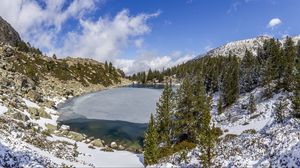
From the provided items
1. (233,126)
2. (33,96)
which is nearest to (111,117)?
(33,96)

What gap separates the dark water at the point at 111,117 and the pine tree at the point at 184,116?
856cm

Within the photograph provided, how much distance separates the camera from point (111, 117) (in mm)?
86438

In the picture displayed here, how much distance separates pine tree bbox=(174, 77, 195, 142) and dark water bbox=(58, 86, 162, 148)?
28.1 ft

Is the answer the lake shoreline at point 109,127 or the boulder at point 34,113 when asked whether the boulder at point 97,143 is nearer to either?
the lake shoreline at point 109,127

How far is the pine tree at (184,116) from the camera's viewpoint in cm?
5981

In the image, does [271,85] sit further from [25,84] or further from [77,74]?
[77,74]

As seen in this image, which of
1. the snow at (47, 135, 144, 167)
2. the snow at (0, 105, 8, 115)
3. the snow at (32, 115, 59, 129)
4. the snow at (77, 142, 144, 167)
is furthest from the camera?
the snow at (32, 115, 59, 129)

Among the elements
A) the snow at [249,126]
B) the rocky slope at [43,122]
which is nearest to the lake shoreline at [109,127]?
the rocky slope at [43,122]

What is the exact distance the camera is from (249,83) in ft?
317

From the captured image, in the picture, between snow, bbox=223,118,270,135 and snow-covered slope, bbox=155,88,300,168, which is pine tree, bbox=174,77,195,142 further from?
snow-covered slope, bbox=155,88,300,168

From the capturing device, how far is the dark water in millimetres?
68125

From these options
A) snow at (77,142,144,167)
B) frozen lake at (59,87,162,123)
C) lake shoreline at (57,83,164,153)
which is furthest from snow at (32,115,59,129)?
snow at (77,142,144,167)

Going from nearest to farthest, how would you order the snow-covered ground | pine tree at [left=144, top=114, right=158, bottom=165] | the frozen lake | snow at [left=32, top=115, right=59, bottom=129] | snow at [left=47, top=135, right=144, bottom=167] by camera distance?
the snow-covered ground, pine tree at [left=144, top=114, right=158, bottom=165], snow at [left=47, top=135, right=144, bottom=167], snow at [left=32, top=115, right=59, bottom=129], the frozen lake

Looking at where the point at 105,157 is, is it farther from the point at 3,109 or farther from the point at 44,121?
the point at 44,121
